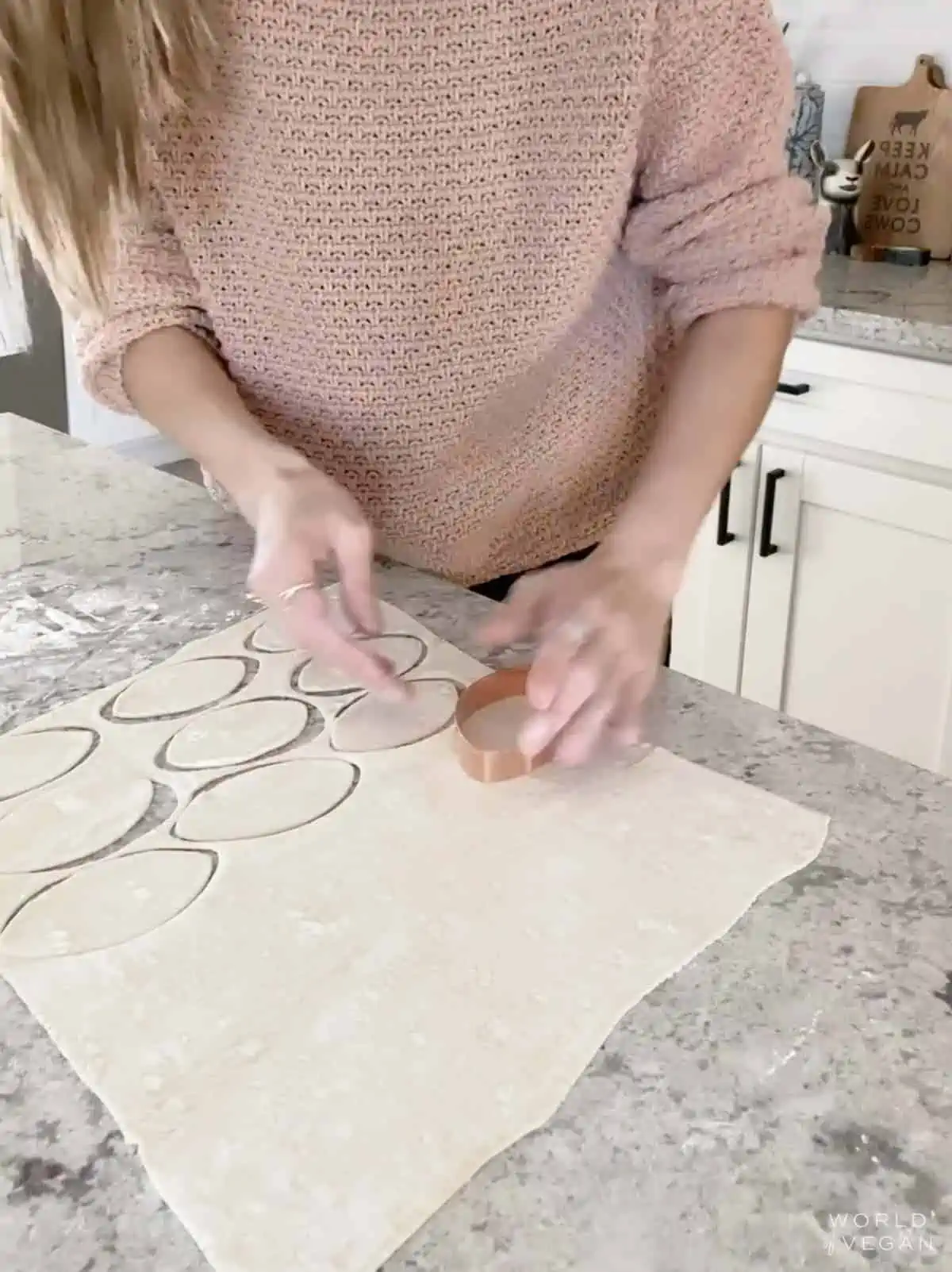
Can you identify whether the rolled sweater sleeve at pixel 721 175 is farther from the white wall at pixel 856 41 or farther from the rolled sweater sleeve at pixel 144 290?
the white wall at pixel 856 41

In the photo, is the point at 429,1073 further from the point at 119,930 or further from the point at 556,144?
the point at 556,144

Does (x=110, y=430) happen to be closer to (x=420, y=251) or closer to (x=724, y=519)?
(x=724, y=519)

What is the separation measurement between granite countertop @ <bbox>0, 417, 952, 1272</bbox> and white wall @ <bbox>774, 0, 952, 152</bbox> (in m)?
1.33

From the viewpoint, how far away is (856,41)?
162cm

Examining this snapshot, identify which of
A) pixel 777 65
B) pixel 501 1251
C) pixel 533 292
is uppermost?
pixel 777 65

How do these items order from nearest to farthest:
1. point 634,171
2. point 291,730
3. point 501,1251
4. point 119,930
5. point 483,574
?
point 501,1251, point 119,930, point 291,730, point 634,171, point 483,574

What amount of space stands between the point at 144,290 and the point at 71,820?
1.10 feet

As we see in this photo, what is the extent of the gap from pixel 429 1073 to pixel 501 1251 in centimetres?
7

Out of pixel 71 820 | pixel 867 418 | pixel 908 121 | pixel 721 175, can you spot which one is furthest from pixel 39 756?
pixel 908 121

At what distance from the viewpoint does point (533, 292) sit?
0.72m

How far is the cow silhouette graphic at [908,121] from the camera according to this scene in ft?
5.09

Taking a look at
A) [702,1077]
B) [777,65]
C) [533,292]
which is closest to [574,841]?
[702,1077]

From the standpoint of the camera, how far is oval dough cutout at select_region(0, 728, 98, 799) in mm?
591

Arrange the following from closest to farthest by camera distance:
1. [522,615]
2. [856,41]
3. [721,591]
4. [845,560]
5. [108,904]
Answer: [108,904] < [522,615] < [845,560] < [721,591] < [856,41]
